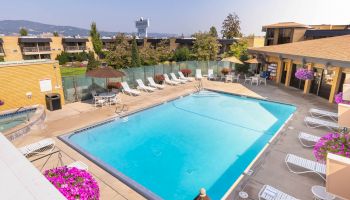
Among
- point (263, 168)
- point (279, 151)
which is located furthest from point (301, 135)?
point (263, 168)

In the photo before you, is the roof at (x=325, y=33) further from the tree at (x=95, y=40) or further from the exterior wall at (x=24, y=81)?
the tree at (x=95, y=40)

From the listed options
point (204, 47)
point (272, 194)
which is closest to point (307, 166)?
point (272, 194)

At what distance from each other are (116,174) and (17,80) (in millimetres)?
8846

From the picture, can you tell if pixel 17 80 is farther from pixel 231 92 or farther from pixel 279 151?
pixel 231 92

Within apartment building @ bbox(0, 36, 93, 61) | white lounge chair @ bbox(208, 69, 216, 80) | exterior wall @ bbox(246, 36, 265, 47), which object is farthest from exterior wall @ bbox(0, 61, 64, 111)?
apartment building @ bbox(0, 36, 93, 61)

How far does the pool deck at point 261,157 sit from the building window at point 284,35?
10975 millimetres

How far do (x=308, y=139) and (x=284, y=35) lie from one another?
22351 millimetres

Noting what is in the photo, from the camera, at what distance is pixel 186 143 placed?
33.9 feet

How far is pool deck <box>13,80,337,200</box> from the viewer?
21.7 feet

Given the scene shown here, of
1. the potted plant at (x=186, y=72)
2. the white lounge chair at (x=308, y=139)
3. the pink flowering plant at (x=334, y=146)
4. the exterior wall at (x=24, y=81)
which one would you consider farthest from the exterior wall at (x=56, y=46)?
the pink flowering plant at (x=334, y=146)

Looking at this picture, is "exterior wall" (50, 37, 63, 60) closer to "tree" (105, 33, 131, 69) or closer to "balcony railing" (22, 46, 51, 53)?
"balcony railing" (22, 46, 51, 53)

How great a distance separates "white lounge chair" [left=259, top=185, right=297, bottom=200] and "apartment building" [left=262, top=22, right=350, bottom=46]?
25349 mm

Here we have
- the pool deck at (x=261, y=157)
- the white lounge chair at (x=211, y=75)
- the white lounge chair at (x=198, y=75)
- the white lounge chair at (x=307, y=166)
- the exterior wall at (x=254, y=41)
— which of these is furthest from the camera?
the exterior wall at (x=254, y=41)

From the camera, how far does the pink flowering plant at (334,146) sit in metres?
Answer: 5.72
